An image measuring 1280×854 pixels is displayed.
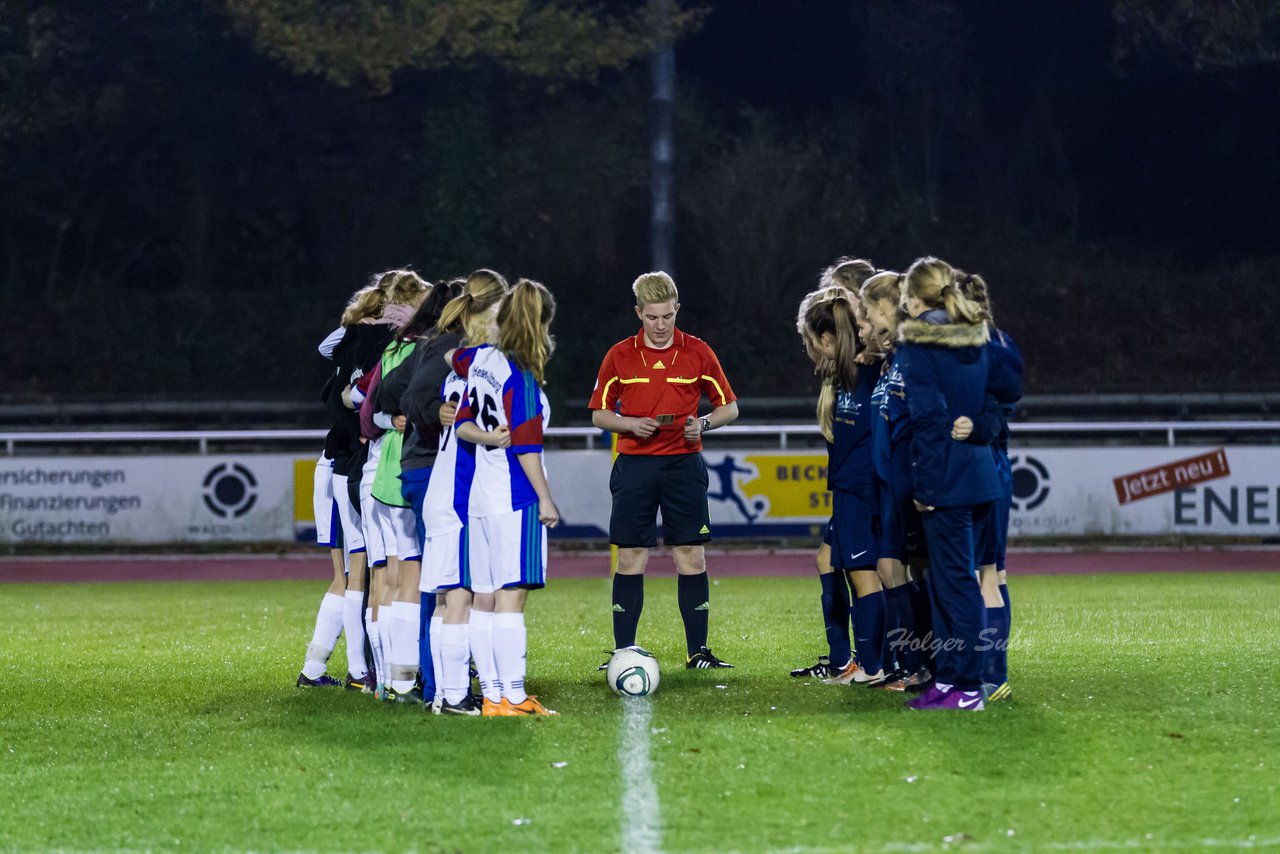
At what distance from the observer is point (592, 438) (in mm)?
18234

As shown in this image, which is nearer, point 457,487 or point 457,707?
point 457,487

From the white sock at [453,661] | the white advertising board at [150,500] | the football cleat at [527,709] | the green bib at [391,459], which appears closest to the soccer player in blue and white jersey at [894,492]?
the football cleat at [527,709]

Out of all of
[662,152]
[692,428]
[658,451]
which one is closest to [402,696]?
[658,451]

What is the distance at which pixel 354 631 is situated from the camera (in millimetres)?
7848

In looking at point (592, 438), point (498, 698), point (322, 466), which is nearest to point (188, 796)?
point (498, 698)

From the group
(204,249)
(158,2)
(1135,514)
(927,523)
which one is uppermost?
(158,2)

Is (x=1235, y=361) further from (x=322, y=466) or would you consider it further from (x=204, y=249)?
(x=322, y=466)

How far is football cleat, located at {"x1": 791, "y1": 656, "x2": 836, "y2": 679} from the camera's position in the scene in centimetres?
787

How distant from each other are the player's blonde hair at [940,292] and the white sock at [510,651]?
87.4 inches

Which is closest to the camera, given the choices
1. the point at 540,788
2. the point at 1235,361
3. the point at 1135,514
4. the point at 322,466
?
the point at 540,788

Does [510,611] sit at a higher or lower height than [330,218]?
lower

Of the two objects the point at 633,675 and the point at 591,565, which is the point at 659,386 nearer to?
the point at 633,675

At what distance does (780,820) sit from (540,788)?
914mm

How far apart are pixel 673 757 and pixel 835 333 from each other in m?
2.57
